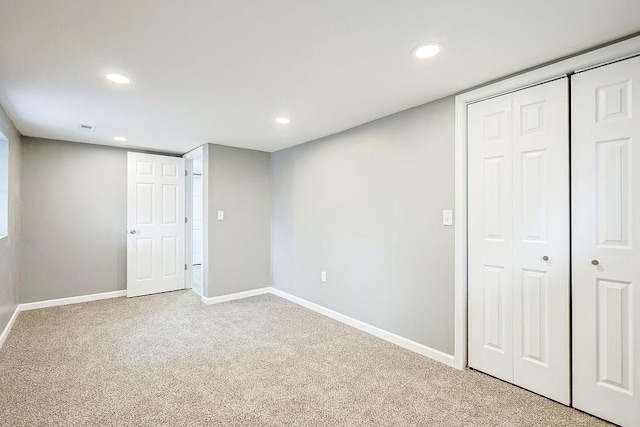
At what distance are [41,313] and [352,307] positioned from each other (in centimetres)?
371

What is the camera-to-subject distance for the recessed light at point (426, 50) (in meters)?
1.79

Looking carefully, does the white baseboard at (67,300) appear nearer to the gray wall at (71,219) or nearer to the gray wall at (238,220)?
the gray wall at (71,219)

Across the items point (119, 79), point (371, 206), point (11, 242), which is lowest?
point (11, 242)

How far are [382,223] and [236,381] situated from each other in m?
1.85

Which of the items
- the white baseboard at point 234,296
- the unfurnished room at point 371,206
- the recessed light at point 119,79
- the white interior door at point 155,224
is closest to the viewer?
the unfurnished room at point 371,206

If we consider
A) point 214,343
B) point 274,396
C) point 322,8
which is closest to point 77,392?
point 214,343

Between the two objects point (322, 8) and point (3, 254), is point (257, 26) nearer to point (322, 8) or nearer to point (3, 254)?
point (322, 8)

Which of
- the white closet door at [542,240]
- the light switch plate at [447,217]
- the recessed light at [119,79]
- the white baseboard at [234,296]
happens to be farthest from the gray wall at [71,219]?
the white closet door at [542,240]

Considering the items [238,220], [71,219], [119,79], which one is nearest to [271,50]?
[119,79]

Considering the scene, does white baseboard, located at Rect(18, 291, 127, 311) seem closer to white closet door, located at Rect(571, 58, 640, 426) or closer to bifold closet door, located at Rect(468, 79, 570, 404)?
bifold closet door, located at Rect(468, 79, 570, 404)

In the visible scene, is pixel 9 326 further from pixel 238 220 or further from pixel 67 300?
pixel 238 220

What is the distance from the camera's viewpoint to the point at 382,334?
3035 millimetres

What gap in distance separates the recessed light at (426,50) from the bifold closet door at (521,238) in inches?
29.1

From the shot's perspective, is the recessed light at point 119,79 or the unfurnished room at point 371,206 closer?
the unfurnished room at point 371,206
